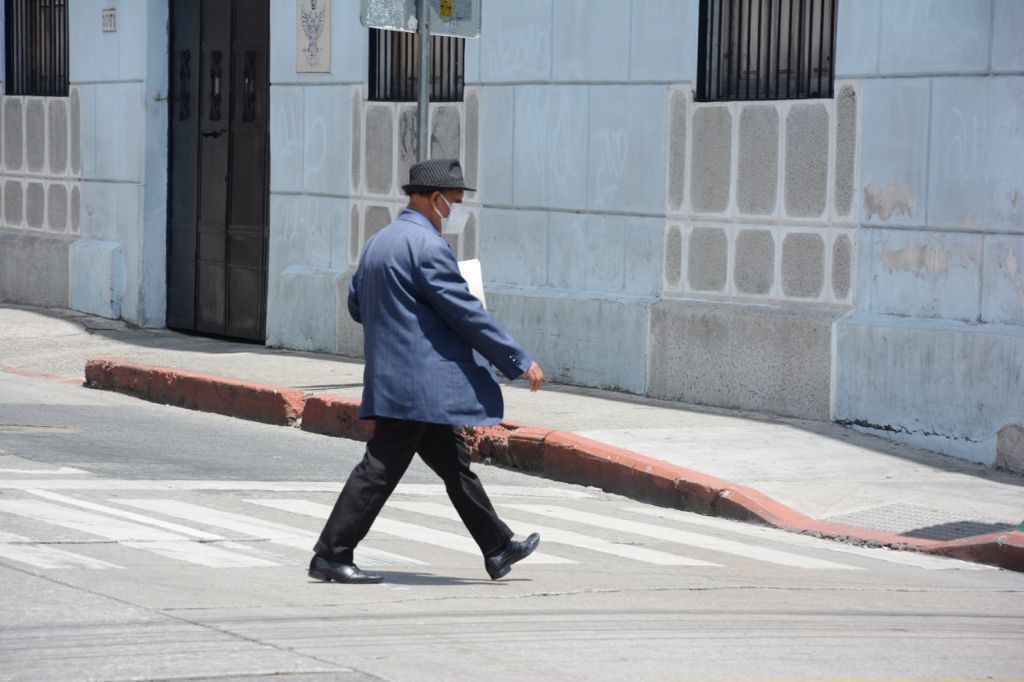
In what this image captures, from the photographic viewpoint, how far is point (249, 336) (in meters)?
18.2

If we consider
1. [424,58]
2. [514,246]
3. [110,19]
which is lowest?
[514,246]

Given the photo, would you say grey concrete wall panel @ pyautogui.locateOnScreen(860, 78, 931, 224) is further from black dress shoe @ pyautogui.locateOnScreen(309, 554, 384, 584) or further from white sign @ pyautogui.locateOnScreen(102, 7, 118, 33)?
white sign @ pyautogui.locateOnScreen(102, 7, 118, 33)

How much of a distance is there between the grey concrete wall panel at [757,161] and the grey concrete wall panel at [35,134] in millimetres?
9991

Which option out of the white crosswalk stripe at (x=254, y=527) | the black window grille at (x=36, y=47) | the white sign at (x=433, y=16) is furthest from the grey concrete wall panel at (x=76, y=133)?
the white crosswalk stripe at (x=254, y=527)

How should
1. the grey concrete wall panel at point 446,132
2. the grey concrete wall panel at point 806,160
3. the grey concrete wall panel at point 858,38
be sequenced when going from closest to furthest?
the grey concrete wall panel at point 858,38 → the grey concrete wall panel at point 806,160 → the grey concrete wall panel at point 446,132

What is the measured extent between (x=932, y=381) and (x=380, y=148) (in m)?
6.04

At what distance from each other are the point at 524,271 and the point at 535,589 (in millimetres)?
7515

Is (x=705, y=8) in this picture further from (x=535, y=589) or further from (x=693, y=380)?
(x=535, y=589)

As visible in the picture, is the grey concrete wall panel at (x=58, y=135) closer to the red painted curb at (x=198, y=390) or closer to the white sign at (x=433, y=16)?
the red painted curb at (x=198, y=390)

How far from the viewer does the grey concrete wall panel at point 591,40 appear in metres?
14.2

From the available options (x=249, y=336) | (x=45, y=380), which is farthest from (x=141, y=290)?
(x=45, y=380)

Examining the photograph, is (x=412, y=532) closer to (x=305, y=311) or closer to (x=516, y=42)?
(x=516, y=42)

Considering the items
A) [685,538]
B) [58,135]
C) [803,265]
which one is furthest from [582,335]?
[58,135]

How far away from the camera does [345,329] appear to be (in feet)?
54.6
